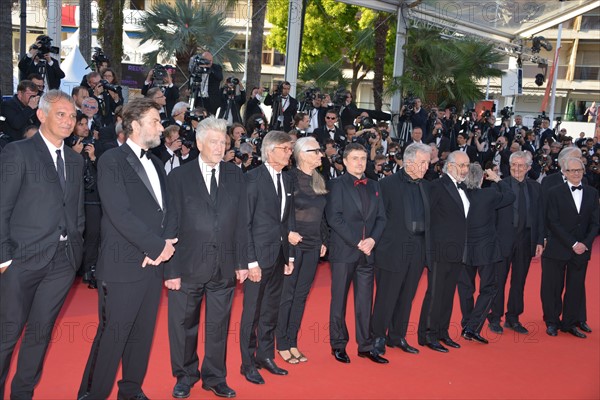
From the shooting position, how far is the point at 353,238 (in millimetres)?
4988

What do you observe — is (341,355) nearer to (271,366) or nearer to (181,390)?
(271,366)

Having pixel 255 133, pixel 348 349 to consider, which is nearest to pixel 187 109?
pixel 255 133

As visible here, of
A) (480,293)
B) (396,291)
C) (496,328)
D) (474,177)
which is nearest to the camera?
(396,291)

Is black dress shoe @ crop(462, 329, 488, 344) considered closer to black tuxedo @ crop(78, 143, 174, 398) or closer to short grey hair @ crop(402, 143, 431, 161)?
short grey hair @ crop(402, 143, 431, 161)

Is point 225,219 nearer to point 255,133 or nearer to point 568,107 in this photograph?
point 255,133

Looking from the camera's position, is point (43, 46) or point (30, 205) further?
point (43, 46)

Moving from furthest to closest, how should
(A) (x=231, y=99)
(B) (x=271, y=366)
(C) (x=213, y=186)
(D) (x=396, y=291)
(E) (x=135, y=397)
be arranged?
1. (A) (x=231, y=99)
2. (D) (x=396, y=291)
3. (B) (x=271, y=366)
4. (C) (x=213, y=186)
5. (E) (x=135, y=397)

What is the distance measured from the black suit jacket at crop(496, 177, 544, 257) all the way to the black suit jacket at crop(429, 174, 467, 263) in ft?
2.41

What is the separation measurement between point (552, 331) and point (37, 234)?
15.6ft

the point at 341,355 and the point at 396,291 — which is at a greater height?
the point at 396,291

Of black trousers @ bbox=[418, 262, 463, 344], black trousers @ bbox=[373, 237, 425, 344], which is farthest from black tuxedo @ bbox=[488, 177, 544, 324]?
black trousers @ bbox=[373, 237, 425, 344]

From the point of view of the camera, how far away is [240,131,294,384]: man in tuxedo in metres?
4.55

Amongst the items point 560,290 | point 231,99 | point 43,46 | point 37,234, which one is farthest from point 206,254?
point 231,99

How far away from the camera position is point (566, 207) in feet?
20.9
